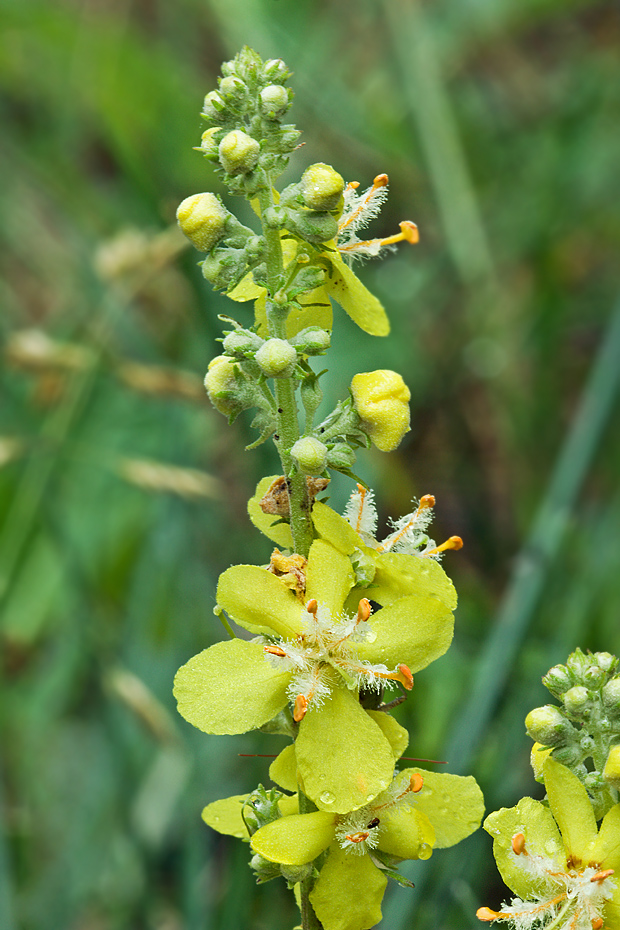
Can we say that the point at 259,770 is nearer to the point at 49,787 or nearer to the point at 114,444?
the point at 49,787

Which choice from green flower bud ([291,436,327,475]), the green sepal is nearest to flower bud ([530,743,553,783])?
the green sepal

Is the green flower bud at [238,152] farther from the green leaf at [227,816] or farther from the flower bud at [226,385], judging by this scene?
the green leaf at [227,816]

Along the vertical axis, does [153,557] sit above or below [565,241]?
below

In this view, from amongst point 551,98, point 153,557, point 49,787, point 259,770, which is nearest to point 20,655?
point 49,787

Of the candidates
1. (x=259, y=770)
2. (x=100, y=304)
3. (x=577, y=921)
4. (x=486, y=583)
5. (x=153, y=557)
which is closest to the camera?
(x=577, y=921)

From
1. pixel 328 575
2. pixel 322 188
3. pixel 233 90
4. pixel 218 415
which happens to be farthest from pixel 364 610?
pixel 218 415
